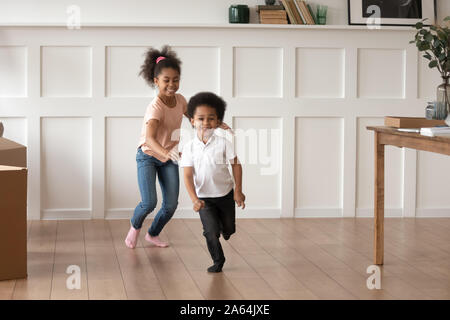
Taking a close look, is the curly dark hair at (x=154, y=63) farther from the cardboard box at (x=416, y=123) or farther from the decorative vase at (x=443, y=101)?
the decorative vase at (x=443, y=101)

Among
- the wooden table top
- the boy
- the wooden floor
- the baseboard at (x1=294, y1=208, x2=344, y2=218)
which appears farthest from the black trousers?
the baseboard at (x1=294, y1=208, x2=344, y2=218)

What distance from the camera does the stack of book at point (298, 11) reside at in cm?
516

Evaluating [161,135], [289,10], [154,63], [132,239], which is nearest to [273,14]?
[289,10]

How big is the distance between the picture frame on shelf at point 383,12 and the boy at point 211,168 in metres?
2.05

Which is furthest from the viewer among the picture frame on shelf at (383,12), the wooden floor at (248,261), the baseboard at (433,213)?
the baseboard at (433,213)

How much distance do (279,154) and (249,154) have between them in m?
0.21

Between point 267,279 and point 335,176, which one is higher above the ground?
point 335,176

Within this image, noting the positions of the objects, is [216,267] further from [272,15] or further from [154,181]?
[272,15]

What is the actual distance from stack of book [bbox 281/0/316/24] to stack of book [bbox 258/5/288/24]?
4cm

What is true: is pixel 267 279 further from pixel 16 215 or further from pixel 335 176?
pixel 335 176

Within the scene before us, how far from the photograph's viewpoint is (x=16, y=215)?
3404 mm

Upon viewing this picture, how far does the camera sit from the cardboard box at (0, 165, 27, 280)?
3.37 m

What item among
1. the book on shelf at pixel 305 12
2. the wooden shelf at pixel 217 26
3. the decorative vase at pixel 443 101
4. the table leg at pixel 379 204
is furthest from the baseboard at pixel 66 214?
the decorative vase at pixel 443 101
